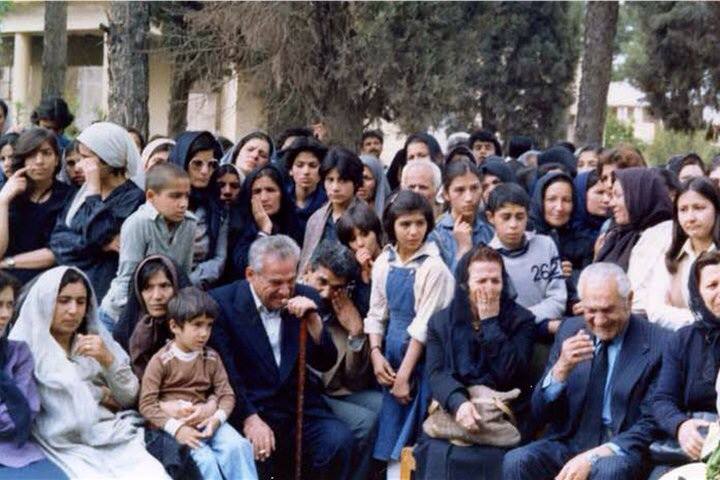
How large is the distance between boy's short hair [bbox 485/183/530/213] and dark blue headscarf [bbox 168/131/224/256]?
62.0 inches

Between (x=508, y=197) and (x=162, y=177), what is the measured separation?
1.82 meters

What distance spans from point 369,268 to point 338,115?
7687 millimetres

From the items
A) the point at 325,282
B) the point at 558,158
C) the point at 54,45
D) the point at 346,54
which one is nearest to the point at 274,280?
the point at 325,282

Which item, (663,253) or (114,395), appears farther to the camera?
(663,253)

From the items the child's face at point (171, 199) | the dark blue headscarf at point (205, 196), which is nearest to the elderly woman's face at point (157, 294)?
the child's face at point (171, 199)

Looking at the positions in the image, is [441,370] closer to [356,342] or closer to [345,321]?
[356,342]

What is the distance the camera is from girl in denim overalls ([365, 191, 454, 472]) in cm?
671

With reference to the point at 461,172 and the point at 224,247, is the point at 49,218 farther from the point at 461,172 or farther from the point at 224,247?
the point at 461,172

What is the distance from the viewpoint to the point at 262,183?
7.63 metres

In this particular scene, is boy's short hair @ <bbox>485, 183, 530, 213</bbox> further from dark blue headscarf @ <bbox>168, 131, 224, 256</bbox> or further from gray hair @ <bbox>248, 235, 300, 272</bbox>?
dark blue headscarf @ <bbox>168, 131, 224, 256</bbox>

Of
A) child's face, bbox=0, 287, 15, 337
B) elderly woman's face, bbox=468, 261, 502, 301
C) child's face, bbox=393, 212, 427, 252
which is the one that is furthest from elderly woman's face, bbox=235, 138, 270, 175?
child's face, bbox=0, 287, 15, 337

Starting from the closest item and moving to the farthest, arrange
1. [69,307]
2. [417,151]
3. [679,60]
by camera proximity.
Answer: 1. [69,307]
2. [417,151]
3. [679,60]

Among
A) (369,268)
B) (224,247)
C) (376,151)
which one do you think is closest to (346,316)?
(369,268)

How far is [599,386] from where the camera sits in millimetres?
6059
